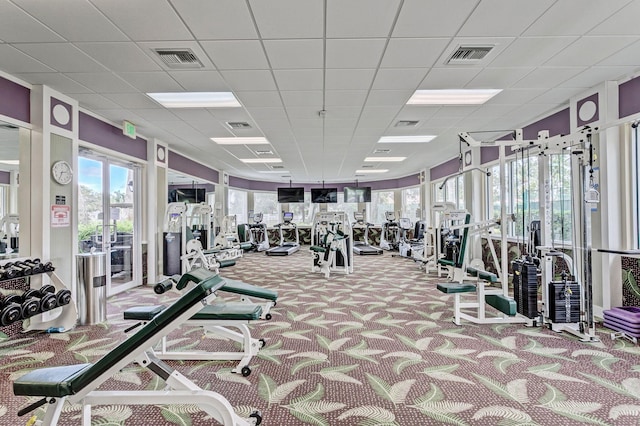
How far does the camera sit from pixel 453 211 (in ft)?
19.9

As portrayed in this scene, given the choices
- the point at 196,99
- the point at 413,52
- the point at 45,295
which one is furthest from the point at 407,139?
the point at 45,295

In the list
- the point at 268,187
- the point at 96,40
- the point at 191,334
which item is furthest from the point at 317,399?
the point at 268,187

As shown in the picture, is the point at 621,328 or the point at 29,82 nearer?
the point at 621,328

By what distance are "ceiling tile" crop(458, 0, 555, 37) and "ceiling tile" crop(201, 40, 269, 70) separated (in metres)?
1.80

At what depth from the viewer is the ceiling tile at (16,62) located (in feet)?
10.4

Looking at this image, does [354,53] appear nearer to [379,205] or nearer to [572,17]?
[572,17]

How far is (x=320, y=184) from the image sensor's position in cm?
1500

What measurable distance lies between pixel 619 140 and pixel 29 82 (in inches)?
264

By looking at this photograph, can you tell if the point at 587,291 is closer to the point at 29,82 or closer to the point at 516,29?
the point at 516,29

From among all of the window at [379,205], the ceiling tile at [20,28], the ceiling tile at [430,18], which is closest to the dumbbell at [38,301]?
the ceiling tile at [20,28]

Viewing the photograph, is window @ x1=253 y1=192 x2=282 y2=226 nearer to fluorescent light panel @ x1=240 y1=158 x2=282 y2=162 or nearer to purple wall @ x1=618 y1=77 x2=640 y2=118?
fluorescent light panel @ x1=240 y1=158 x2=282 y2=162

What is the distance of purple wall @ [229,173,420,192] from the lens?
1251cm

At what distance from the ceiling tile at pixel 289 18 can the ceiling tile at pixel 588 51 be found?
92.9 inches

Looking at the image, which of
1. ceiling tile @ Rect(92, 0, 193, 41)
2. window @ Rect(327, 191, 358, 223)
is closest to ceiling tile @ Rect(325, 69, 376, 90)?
ceiling tile @ Rect(92, 0, 193, 41)
